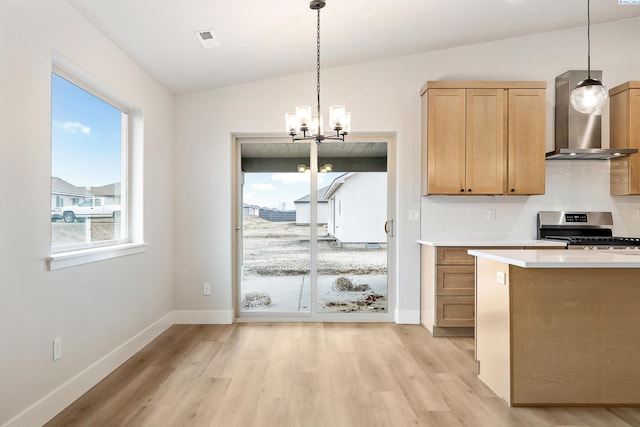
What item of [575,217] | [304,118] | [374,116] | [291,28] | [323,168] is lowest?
[575,217]

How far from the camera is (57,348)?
2367 mm

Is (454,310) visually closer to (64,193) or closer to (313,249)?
(313,249)

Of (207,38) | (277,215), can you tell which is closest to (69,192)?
(207,38)

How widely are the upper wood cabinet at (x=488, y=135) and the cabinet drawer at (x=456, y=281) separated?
0.76 metres

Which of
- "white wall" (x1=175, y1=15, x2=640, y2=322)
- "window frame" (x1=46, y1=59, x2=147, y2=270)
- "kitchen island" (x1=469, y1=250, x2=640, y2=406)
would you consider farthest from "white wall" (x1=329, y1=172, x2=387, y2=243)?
"kitchen island" (x1=469, y1=250, x2=640, y2=406)

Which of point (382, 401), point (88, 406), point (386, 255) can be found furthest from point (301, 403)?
point (386, 255)

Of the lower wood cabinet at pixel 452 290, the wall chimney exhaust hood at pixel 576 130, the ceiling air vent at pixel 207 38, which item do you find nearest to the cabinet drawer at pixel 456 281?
the lower wood cabinet at pixel 452 290

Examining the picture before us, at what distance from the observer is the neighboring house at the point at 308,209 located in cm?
450

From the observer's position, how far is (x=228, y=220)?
14.3 ft

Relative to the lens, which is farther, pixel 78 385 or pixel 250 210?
pixel 250 210

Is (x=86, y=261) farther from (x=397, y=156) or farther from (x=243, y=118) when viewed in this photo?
(x=397, y=156)

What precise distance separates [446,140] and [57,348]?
3550 millimetres

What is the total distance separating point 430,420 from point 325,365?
1021 mm

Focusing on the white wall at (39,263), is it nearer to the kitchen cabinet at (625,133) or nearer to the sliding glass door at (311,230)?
the sliding glass door at (311,230)
